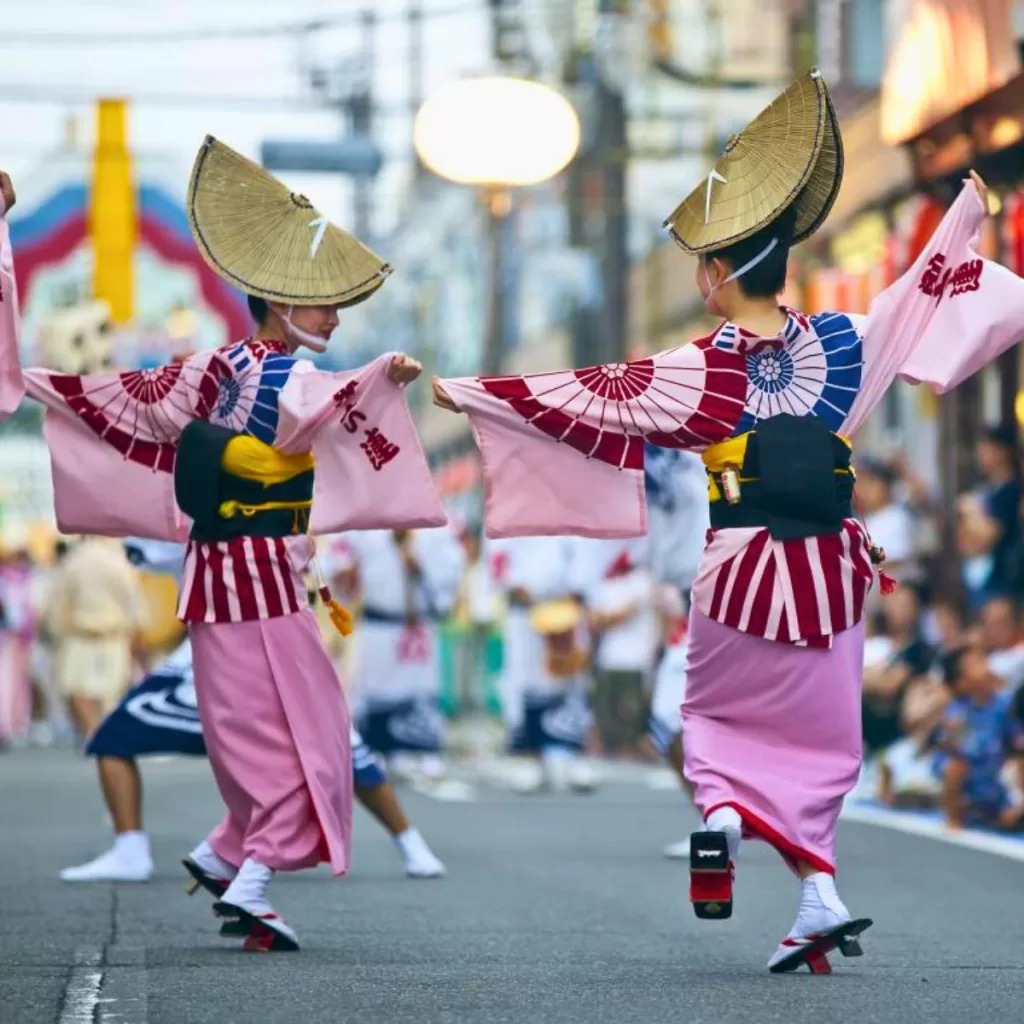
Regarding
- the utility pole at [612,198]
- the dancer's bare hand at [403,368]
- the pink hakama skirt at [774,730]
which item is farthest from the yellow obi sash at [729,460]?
the utility pole at [612,198]

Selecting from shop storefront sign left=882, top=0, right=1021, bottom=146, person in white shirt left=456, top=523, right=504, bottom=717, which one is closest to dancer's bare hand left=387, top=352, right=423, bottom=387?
shop storefront sign left=882, top=0, right=1021, bottom=146

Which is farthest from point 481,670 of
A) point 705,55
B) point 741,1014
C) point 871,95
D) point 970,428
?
point 741,1014

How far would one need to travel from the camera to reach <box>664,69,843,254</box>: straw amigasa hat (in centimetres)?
668

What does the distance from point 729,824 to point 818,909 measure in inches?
11.4

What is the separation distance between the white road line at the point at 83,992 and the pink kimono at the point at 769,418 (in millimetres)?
1522

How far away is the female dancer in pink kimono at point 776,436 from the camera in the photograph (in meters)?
6.57

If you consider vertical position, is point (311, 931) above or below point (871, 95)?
below

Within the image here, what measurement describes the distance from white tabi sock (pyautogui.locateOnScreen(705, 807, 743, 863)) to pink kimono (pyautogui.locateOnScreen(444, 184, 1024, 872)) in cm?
3

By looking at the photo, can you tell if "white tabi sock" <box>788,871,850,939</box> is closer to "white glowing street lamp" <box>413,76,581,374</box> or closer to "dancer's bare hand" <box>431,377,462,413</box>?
"dancer's bare hand" <box>431,377,462,413</box>

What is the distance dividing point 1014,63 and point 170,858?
710 cm

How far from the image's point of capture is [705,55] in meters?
23.4

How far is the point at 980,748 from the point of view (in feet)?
38.0

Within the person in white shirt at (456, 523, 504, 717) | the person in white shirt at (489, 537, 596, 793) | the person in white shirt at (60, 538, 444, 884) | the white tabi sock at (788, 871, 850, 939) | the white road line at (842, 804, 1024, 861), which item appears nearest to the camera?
the white tabi sock at (788, 871, 850, 939)

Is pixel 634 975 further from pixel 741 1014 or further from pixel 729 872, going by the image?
pixel 741 1014
